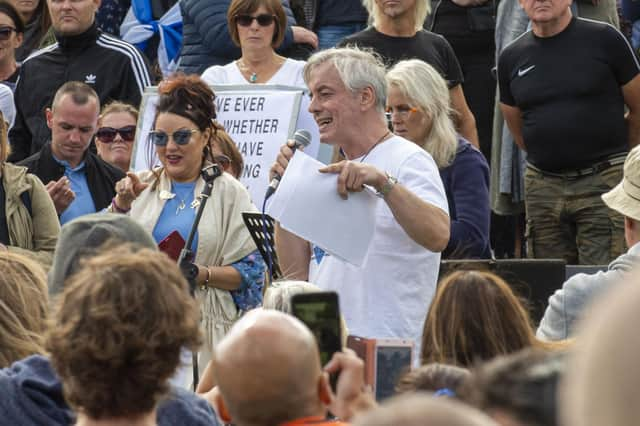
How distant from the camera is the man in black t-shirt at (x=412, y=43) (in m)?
8.19

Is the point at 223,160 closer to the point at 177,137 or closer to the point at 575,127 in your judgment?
the point at 177,137

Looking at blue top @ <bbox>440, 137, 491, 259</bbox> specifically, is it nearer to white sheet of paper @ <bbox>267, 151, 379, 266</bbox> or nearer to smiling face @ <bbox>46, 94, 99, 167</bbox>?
white sheet of paper @ <bbox>267, 151, 379, 266</bbox>

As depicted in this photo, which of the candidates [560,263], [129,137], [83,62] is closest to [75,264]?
[560,263]

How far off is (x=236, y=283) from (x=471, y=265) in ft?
3.76

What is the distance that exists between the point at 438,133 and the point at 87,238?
3.66 m

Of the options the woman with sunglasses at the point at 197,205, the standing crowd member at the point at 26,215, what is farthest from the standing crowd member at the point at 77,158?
the woman with sunglasses at the point at 197,205

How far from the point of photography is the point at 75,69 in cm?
901

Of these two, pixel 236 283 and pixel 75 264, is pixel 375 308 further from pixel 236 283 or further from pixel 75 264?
pixel 75 264

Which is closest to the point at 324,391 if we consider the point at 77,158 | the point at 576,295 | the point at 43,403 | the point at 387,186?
the point at 43,403

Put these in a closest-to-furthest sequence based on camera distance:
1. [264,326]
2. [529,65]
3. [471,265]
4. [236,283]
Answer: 1. [264,326]
2. [471,265]
3. [236,283]
4. [529,65]

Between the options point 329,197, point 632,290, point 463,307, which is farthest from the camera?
point 329,197

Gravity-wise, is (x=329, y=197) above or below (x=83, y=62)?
below

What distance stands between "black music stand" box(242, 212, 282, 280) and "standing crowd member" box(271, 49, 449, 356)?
11.7 inches

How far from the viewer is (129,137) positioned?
844 centimetres
